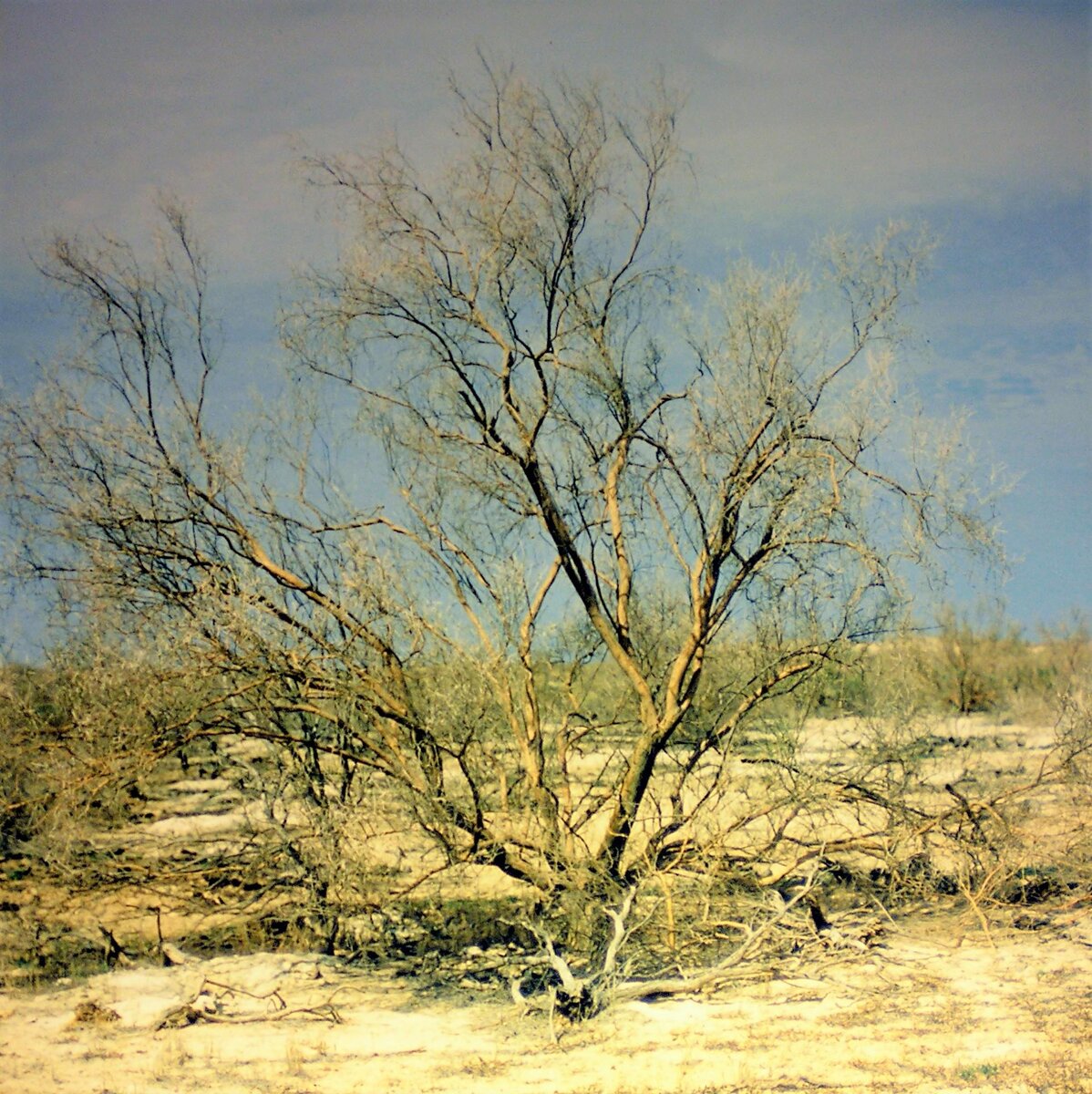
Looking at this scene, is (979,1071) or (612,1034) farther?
(612,1034)

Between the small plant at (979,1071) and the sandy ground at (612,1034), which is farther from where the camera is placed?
the sandy ground at (612,1034)

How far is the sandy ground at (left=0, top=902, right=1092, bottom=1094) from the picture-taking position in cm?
604

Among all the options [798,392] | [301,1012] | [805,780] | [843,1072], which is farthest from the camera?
[805,780]

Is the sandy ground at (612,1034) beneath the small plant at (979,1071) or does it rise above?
above

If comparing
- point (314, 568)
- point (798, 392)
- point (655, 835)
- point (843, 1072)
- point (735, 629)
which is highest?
point (798, 392)

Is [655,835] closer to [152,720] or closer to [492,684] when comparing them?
[492,684]

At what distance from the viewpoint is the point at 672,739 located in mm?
9250

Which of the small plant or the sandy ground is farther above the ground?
the sandy ground

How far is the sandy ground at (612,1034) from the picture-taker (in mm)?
6043

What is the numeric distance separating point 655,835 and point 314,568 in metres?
3.56

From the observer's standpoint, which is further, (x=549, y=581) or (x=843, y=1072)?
(x=549, y=581)

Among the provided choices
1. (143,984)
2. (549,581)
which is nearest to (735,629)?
(549,581)

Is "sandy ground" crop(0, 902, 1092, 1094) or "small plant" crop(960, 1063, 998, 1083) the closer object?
"small plant" crop(960, 1063, 998, 1083)

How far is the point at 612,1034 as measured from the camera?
679cm
